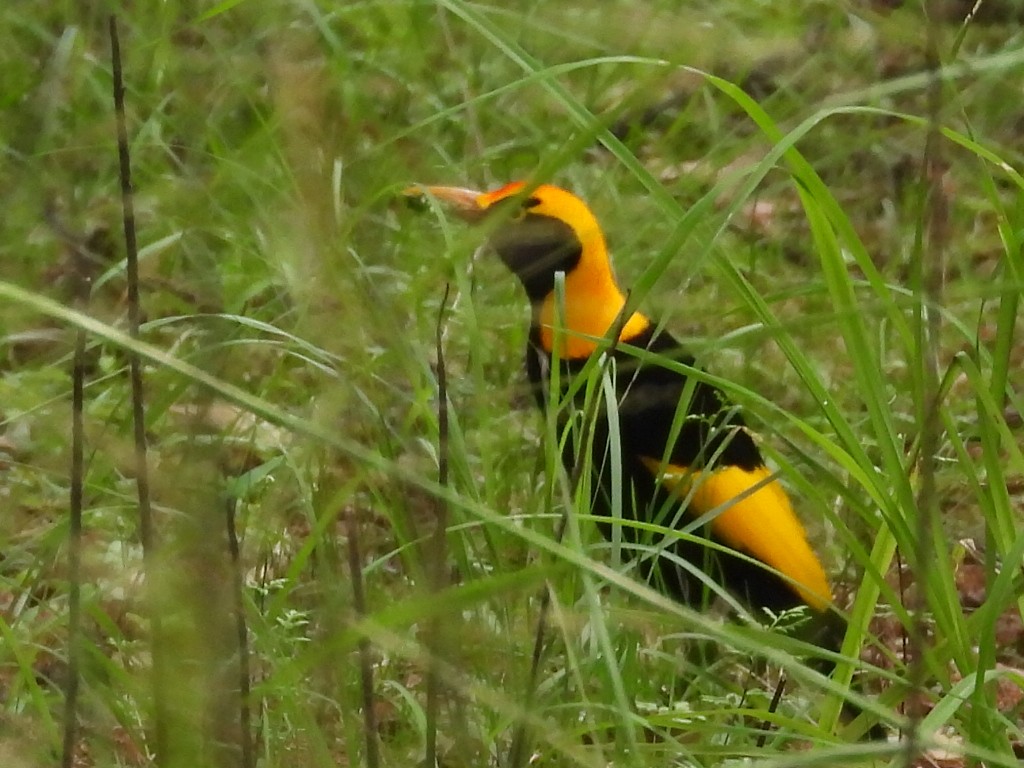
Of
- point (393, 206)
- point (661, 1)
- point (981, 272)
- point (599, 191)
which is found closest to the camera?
point (661, 1)

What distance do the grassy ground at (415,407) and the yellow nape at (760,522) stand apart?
61mm

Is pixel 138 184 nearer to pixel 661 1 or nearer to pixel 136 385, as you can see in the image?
pixel 136 385

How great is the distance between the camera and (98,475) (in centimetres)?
138

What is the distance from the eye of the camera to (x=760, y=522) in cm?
180

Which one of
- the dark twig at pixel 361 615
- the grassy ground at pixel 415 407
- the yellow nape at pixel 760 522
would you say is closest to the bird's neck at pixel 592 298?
the grassy ground at pixel 415 407

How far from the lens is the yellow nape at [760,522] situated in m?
1.72

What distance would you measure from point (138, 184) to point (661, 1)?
1.47 meters

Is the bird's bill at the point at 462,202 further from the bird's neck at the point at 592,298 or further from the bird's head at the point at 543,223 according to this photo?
the bird's neck at the point at 592,298

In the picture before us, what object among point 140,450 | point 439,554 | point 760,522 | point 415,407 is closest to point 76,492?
point 140,450

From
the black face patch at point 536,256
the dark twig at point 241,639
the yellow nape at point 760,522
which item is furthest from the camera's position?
the black face patch at point 536,256

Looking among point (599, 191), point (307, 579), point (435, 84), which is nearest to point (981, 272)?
point (599, 191)

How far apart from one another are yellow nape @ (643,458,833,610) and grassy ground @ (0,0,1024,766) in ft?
0.20

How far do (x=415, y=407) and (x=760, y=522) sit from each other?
654 millimetres

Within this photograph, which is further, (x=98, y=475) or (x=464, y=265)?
(x=464, y=265)
